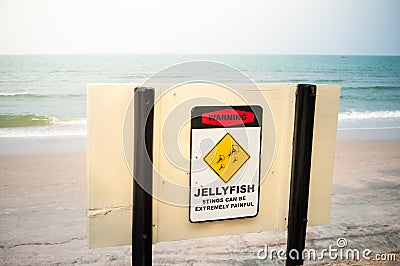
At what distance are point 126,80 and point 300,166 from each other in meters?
27.3

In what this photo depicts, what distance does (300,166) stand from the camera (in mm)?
2344

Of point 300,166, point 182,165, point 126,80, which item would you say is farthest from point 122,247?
point 126,80

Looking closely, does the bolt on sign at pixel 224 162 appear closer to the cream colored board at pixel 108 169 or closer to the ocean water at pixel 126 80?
the cream colored board at pixel 108 169

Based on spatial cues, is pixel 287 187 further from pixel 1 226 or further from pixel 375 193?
pixel 375 193

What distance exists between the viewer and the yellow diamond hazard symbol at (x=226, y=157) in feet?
7.35

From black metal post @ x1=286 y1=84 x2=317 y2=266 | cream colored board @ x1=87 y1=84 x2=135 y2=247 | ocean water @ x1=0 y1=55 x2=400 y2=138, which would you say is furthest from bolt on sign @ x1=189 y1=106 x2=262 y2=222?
ocean water @ x1=0 y1=55 x2=400 y2=138

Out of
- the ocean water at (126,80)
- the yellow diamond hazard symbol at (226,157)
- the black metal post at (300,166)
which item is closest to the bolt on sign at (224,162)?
the yellow diamond hazard symbol at (226,157)

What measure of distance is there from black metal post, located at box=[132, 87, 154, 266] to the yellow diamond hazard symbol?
301mm

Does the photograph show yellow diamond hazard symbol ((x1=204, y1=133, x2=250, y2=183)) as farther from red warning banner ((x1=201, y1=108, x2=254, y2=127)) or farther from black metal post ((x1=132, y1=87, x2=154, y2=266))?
black metal post ((x1=132, y1=87, x2=154, y2=266))

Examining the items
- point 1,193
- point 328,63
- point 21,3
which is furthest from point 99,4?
point 1,193

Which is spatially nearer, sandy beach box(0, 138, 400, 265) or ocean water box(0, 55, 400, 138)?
sandy beach box(0, 138, 400, 265)

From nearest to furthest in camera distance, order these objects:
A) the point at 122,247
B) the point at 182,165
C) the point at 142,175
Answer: the point at 142,175, the point at 182,165, the point at 122,247

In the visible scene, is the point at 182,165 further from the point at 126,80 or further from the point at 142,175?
the point at 126,80

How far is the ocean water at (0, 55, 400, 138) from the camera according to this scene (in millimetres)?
14719
